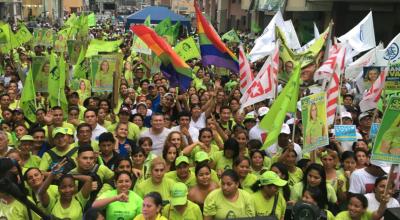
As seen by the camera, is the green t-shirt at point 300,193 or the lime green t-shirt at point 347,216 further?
the green t-shirt at point 300,193

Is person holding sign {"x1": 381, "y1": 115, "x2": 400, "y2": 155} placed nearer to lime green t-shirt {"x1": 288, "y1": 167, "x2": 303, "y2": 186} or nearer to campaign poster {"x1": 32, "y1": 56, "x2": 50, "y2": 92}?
lime green t-shirt {"x1": 288, "y1": 167, "x2": 303, "y2": 186}

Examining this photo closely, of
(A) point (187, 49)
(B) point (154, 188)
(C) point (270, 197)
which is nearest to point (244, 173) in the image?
(C) point (270, 197)

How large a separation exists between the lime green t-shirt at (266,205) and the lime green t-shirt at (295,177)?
70 cm

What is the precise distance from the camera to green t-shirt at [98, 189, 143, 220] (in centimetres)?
446

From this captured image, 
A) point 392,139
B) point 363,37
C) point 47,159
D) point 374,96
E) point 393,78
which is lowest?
point 47,159

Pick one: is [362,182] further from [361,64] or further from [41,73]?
[41,73]

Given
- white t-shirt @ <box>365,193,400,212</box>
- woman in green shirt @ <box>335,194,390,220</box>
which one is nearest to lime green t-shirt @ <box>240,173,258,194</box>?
woman in green shirt @ <box>335,194,390,220</box>

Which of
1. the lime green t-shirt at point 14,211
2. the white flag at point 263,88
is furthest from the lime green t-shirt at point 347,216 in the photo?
the white flag at point 263,88

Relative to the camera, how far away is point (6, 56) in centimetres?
1425

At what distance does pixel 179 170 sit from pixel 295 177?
1.29 meters

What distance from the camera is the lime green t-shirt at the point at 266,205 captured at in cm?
482

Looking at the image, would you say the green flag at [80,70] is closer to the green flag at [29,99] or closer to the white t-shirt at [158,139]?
the green flag at [29,99]

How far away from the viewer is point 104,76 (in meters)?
8.94

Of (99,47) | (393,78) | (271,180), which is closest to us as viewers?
(271,180)
